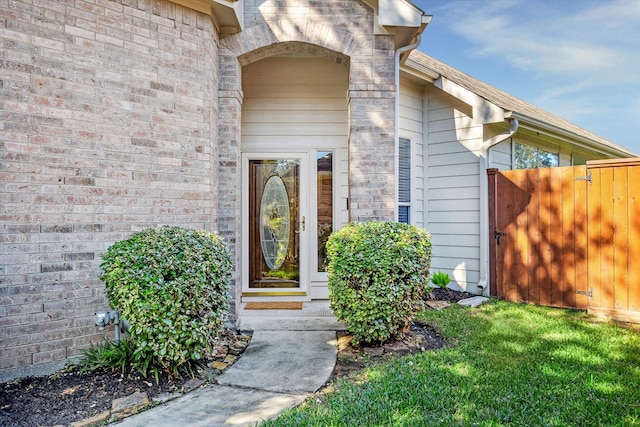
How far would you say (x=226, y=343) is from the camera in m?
4.13

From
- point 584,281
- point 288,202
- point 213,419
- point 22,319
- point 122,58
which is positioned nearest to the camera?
point 213,419

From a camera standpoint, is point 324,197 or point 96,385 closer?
point 96,385

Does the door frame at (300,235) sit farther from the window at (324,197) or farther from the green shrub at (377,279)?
the green shrub at (377,279)

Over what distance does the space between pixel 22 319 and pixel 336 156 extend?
4.39 m

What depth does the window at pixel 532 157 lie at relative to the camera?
7.46 meters

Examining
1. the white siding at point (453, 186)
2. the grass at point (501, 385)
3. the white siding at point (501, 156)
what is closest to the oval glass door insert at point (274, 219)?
→ the white siding at point (453, 186)

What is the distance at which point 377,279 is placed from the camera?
3812 mm

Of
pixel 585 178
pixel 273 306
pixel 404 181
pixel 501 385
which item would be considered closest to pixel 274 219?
pixel 273 306

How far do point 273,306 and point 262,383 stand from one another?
95.6 inches

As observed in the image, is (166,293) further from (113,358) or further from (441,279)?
(441,279)

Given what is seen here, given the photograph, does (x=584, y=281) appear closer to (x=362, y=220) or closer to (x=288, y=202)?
(x=362, y=220)

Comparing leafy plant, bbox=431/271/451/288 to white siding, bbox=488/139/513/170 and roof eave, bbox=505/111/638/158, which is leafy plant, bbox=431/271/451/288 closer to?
white siding, bbox=488/139/513/170

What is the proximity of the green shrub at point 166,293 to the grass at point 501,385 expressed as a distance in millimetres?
1090

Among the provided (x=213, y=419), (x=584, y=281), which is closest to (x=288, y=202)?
(x=213, y=419)
